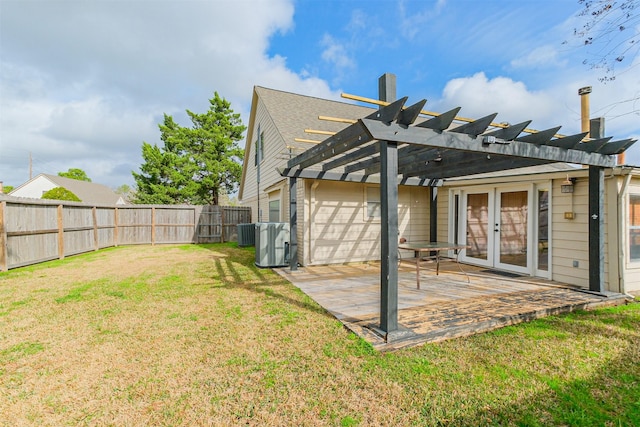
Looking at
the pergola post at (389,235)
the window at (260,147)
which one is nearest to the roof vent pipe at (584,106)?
the pergola post at (389,235)

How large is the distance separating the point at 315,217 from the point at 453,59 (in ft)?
21.9

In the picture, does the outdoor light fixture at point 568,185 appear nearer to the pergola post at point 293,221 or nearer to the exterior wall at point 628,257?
the exterior wall at point 628,257

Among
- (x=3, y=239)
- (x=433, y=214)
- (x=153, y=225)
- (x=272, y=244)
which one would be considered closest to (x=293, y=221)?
(x=272, y=244)

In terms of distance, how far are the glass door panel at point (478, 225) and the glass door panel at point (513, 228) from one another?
0.36 m

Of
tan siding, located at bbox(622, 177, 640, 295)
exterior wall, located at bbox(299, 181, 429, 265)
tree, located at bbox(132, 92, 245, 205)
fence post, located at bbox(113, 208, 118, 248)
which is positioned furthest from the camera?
tree, located at bbox(132, 92, 245, 205)

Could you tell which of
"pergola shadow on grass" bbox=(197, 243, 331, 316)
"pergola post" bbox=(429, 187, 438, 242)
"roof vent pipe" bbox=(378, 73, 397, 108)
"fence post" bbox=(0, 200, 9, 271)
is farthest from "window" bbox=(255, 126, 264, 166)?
"roof vent pipe" bbox=(378, 73, 397, 108)

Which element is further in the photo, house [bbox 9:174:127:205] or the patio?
house [bbox 9:174:127:205]

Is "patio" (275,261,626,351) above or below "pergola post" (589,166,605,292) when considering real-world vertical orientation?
below

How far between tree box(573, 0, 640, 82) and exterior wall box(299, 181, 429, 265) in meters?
5.21

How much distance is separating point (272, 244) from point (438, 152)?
4.54 metres

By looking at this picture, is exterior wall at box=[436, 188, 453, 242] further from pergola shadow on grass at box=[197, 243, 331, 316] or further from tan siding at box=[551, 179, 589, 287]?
pergola shadow on grass at box=[197, 243, 331, 316]

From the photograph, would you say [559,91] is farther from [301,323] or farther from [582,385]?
[301,323]

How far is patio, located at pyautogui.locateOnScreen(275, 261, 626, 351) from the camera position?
3246 mm

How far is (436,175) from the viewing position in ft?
24.1
